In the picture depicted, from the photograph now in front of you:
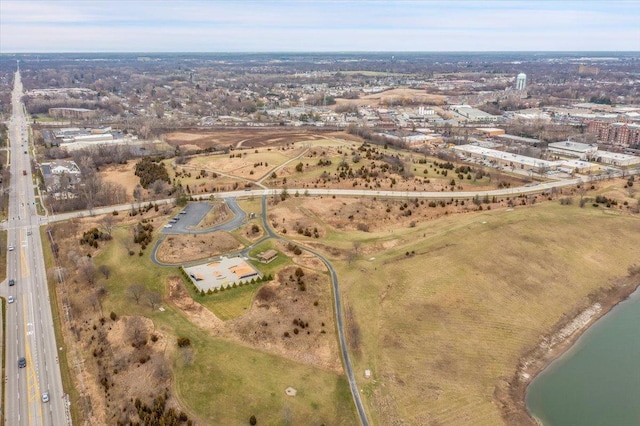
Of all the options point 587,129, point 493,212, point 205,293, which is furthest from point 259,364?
point 587,129

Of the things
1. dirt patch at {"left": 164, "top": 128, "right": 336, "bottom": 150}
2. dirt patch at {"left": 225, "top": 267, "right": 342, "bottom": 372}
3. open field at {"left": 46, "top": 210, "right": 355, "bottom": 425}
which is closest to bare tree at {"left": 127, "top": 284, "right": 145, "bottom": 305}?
open field at {"left": 46, "top": 210, "right": 355, "bottom": 425}

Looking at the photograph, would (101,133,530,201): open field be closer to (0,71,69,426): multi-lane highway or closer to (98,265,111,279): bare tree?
(0,71,69,426): multi-lane highway

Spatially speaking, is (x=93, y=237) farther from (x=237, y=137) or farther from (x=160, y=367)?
(x=237, y=137)

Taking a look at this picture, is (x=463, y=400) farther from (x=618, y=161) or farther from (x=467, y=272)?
(x=618, y=161)

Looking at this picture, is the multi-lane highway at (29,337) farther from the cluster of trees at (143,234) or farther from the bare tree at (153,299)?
the cluster of trees at (143,234)

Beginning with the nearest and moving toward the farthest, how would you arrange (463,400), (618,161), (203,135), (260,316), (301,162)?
(463,400) < (260,316) < (301,162) < (618,161) < (203,135)

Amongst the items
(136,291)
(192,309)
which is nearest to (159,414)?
(192,309)
